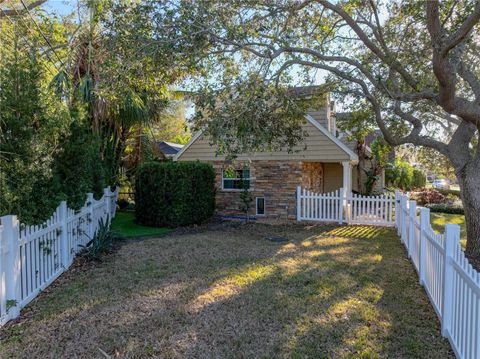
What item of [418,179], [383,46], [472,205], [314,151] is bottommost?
[418,179]

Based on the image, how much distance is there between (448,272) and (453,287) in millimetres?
170

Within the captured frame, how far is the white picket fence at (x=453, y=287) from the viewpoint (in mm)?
2770

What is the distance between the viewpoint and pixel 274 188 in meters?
12.8

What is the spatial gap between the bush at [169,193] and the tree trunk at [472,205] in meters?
7.39

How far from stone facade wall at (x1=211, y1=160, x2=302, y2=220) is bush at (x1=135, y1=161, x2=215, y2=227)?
5.60 feet

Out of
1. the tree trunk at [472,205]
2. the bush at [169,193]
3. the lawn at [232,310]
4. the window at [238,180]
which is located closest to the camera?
the lawn at [232,310]

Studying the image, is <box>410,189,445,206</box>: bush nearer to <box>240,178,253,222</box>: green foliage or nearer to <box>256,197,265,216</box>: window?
<box>256,197,265,216</box>: window

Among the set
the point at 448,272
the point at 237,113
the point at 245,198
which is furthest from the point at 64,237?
the point at 245,198

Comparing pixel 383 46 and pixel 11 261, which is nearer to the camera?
pixel 11 261

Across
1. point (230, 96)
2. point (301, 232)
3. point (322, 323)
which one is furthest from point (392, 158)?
point (322, 323)

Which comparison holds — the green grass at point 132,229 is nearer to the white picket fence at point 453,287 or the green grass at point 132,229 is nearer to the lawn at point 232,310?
the lawn at point 232,310

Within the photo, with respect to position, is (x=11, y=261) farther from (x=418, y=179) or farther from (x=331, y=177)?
(x=418, y=179)

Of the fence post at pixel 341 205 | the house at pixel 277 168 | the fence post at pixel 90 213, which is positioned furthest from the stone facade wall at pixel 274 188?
the fence post at pixel 90 213

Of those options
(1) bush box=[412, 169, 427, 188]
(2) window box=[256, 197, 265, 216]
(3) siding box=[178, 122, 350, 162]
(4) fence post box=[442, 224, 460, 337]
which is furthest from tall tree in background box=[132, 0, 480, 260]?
(1) bush box=[412, 169, 427, 188]
